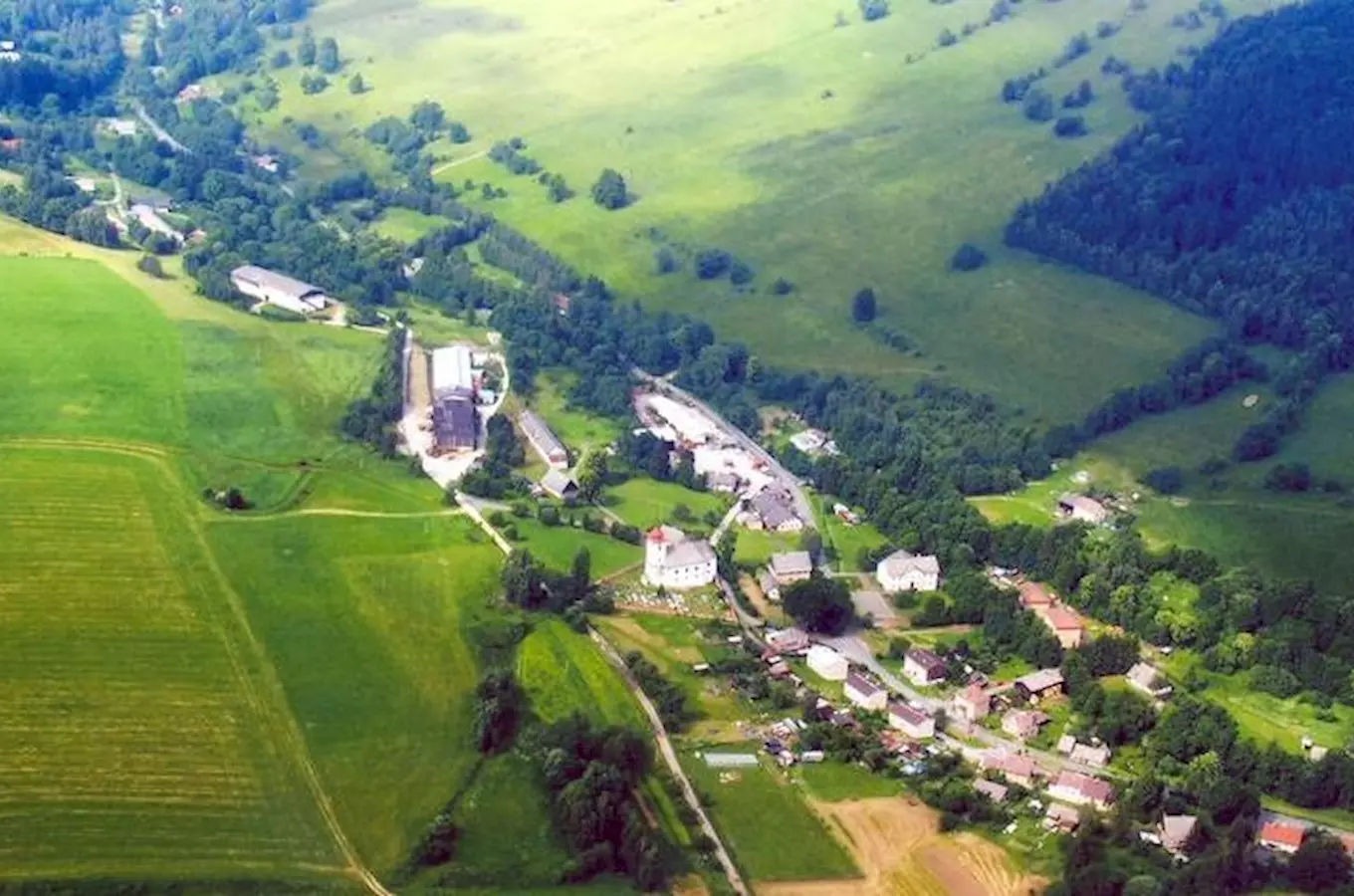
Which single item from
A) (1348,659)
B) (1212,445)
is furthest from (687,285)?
(1348,659)

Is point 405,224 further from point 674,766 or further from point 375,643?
point 674,766

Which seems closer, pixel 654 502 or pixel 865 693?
pixel 865 693

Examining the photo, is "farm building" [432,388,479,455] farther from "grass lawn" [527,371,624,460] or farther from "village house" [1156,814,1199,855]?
"village house" [1156,814,1199,855]

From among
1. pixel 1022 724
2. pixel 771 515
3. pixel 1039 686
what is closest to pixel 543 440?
pixel 771 515

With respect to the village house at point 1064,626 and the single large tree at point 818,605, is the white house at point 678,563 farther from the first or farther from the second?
the village house at point 1064,626

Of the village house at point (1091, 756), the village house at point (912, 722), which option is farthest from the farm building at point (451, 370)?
the village house at point (1091, 756)
